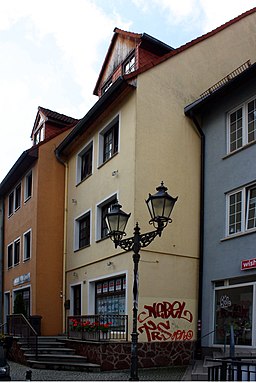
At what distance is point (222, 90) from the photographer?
15758 millimetres

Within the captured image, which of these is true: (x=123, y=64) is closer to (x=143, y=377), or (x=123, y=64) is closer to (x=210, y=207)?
(x=210, y=207)

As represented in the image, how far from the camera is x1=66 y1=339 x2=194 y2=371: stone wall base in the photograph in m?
13.9

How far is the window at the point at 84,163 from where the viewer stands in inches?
805

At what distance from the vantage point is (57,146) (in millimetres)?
22125

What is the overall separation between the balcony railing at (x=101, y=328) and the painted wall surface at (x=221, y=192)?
2639 millimetres

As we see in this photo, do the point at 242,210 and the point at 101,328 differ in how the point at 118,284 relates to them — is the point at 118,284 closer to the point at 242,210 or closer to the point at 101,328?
the point at 101,328

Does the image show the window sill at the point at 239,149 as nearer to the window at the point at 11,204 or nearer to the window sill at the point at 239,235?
the window sill at the point at 239,235

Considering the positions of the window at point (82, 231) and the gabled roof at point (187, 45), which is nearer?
the gabled roof at point (187, 45)

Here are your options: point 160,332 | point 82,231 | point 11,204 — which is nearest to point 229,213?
point 160,332

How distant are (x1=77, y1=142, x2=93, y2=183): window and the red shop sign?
8.28m

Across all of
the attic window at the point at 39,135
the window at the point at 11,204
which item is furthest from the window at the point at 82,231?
the window at the point at 11,204

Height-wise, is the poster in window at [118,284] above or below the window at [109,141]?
below

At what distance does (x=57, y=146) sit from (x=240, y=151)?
31.6 ft

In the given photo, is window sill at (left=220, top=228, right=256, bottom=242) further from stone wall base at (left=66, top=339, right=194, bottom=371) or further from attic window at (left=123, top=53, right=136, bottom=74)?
attic window at (left=123, top=53, right=136, bottom=74)
